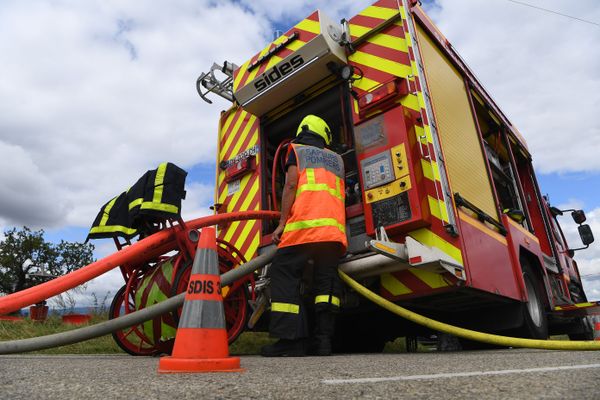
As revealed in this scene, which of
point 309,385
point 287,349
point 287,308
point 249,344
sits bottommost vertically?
point 309,385

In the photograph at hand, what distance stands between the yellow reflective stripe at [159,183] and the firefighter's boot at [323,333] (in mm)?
1292

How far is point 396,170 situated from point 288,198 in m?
0.78

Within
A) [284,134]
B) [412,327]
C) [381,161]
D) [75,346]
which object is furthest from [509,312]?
[75,346]

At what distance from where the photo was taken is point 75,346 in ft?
12.1

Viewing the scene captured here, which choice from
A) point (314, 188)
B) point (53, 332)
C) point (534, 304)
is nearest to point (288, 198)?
point (314, 188)

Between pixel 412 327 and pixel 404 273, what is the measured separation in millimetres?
1063

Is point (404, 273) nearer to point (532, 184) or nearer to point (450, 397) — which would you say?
point (450, 397)

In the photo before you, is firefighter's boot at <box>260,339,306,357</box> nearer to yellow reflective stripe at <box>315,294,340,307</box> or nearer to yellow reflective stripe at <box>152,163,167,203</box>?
yellow reflective stripe at <box>315,294,340,307</box>

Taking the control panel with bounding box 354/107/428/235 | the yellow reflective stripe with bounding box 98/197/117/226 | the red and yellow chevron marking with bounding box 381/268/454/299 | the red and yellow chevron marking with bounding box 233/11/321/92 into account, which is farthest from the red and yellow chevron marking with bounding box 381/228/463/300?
the yellow reflective stripe with bounding box 98/197/117/226

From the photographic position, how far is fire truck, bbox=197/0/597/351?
111 inches

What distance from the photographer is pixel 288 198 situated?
9.89 ft

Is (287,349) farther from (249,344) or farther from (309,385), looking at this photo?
(249,344)

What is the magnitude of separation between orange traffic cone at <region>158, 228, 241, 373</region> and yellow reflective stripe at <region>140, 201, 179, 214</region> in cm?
74

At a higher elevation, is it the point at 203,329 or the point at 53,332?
the point at 53,332
